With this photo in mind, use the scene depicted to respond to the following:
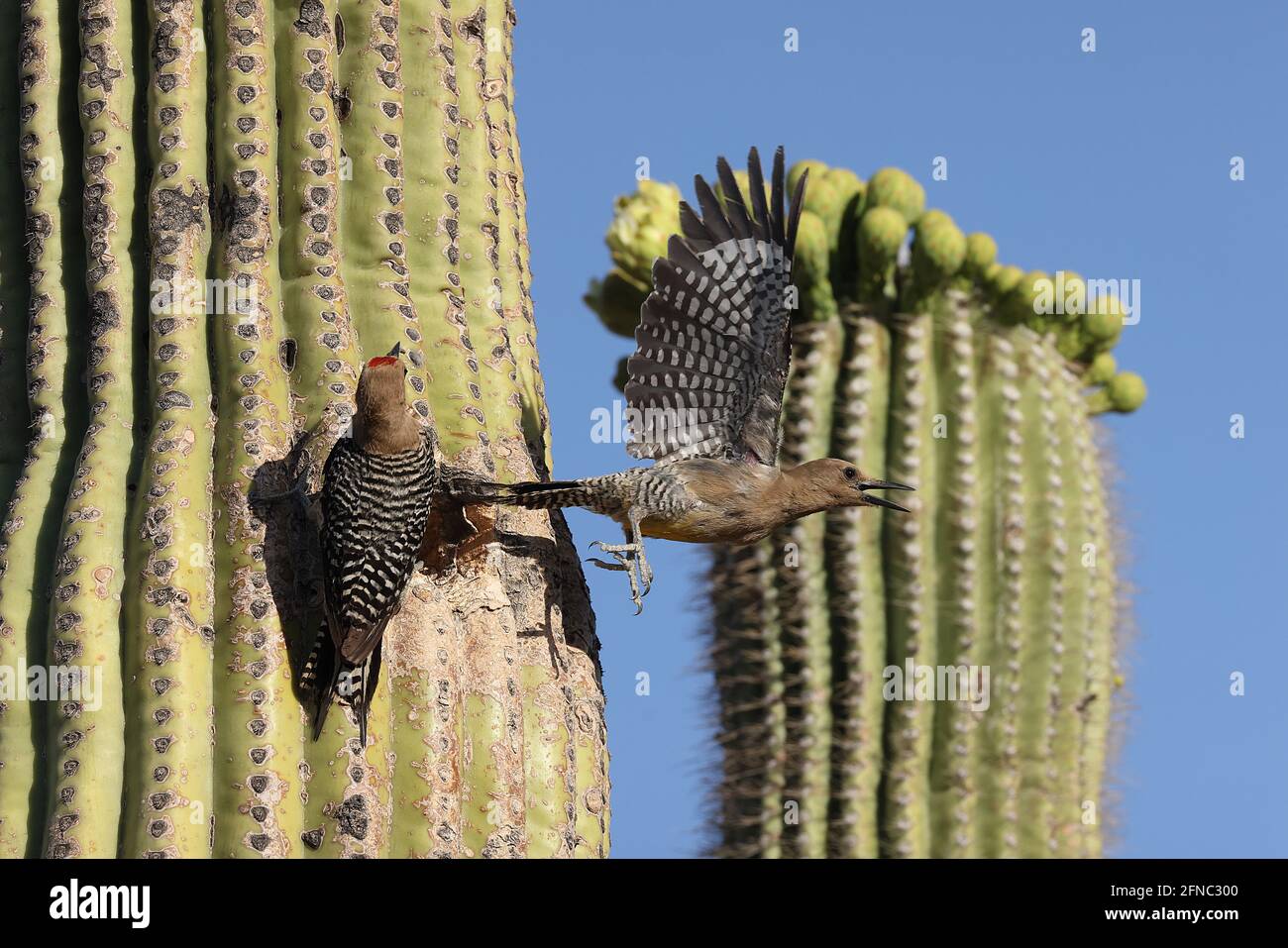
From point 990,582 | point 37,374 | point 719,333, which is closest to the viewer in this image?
point 37,374

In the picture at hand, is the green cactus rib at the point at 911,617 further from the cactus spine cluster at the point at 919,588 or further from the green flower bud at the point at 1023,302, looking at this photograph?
the green flower bud at the point at 1023,302

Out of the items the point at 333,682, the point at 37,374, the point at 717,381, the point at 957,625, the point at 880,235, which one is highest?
the point at 880,235

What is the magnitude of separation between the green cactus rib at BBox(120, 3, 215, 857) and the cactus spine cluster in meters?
2.82

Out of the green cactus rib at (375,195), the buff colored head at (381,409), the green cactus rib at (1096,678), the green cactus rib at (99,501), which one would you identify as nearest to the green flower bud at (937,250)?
the green cactus rib at (1096,678)

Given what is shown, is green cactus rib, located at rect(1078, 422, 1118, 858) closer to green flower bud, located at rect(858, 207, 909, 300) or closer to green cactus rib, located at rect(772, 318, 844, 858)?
green cactus rib, located at rect(772, 318, 844, 858)

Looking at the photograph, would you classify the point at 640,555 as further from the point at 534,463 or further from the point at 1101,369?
the point at 1101,369

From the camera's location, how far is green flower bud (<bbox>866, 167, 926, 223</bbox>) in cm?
657

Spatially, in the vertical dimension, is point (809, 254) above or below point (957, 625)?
above

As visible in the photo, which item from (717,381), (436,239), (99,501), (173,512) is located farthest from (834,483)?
(99,501)

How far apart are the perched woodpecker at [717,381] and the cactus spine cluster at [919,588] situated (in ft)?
3.54

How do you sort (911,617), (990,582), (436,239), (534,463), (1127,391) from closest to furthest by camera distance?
(436,239), (534,463), (911,617), (990,582), (1127,391)

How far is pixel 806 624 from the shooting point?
6.44m

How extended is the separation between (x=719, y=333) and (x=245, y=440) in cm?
169

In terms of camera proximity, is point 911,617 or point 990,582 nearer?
point 911,617
